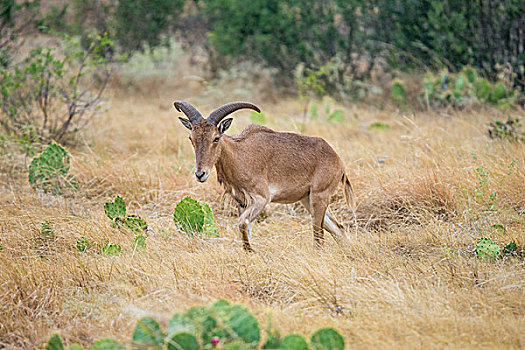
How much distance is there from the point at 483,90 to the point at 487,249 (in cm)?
581

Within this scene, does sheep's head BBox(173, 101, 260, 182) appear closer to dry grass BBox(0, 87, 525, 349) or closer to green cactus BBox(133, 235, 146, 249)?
dry grass BBox(0, 87, 525, 349)

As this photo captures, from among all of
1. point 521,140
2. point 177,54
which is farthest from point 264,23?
point 521,140

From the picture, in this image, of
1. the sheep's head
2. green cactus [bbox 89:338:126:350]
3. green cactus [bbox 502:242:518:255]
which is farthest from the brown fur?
green cactus [bbox 89:338:126:350]

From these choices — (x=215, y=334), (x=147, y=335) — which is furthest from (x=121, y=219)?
(x=215, y=334)

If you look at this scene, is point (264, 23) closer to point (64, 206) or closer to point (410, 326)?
point (64, 206)

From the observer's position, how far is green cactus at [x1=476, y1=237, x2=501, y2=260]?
4.76 metres

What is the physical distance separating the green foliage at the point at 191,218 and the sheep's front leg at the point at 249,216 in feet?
1.70

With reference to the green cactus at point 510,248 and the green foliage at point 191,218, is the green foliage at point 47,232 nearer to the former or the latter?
the green foliage at point 191,218

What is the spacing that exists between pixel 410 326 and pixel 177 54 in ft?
47.3

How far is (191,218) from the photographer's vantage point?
5621mm

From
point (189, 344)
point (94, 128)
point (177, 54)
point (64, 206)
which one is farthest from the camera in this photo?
point (177, 54)

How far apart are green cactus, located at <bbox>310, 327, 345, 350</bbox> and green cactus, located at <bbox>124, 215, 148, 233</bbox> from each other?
298 centimetres

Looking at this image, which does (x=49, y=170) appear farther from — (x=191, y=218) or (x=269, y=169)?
(x=269, y=169)

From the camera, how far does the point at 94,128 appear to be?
9984 millimetres
